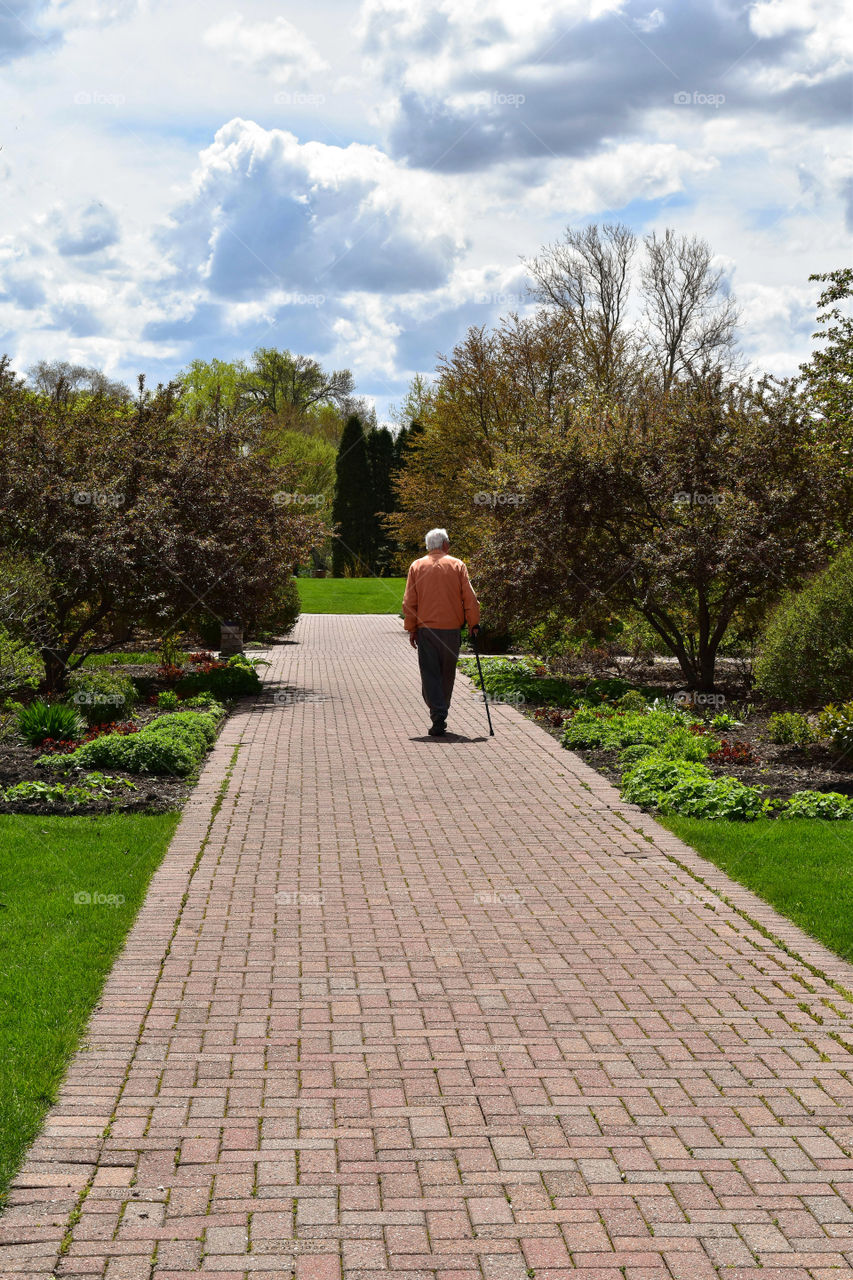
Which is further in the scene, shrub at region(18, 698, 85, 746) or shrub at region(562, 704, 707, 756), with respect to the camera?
shrub at region(562, 704, 707, 756)

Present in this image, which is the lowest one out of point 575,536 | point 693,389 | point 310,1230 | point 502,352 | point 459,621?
point 310,1230

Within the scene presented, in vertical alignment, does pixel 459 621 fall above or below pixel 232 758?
above

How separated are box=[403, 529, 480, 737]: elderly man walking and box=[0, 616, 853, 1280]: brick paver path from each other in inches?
171

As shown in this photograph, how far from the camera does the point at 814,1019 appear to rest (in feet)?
16.0

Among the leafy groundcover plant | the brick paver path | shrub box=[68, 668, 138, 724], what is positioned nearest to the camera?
the brick paver path

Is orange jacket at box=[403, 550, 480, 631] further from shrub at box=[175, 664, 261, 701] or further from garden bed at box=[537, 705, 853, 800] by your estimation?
shrub at box=[175, 664, 261, 701]

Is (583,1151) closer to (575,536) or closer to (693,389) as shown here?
(575,536)

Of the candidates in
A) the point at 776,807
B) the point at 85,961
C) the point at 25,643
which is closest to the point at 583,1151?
the point at 85,961

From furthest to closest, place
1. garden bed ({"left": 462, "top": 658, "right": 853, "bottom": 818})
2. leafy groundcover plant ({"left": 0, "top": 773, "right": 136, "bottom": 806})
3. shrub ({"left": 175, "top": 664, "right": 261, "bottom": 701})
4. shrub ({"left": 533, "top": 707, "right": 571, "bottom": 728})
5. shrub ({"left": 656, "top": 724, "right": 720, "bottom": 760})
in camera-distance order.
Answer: shrub ({"left": 175, "top": 664, "right": 261, "bottom": 701})
shrub ({"left": 533, "top": 707, "right": 571, "bottom": 728})
shrub ({"left": 656, "top": 724, "right": 720, "bottom": 760})
garden bed ({"left": 462, "top": 658, "right": 853, "bottom": 818})
leafy groundcover plant ({"left": 0, "top": 773, "right": 136, "bottom": 806})

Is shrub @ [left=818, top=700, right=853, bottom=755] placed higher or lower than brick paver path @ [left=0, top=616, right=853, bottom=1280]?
higher

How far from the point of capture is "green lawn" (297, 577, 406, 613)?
126 ft

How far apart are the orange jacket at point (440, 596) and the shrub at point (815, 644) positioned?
10.5 feet

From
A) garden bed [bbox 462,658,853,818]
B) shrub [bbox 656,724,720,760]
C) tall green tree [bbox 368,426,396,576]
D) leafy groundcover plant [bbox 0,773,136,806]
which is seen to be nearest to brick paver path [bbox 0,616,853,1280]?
leafy groundcover plant [bbox 0,773,136,806]

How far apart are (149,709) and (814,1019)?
9743 mm
